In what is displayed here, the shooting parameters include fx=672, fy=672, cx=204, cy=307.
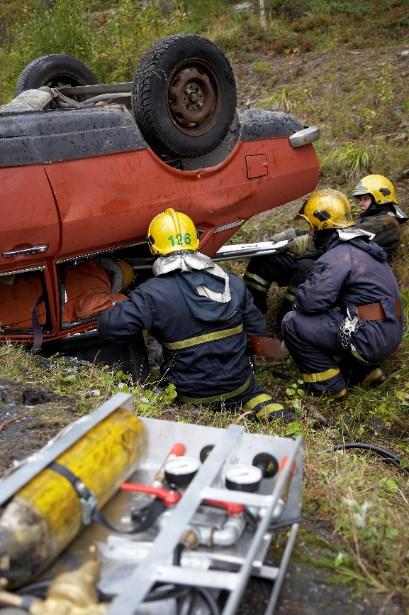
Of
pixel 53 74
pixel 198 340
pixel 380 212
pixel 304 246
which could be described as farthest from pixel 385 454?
pixel 53 74

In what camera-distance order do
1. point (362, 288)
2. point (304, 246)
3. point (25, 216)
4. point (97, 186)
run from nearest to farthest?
point (25, 216)
point (97, 186)
point (362, 288)
point (304, 246)

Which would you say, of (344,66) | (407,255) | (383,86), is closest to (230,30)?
(344,66)

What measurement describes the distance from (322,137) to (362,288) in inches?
157

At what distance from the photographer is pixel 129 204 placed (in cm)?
403

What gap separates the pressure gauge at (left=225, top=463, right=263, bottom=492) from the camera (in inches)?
81.0

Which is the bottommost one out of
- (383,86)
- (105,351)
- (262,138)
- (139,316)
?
(105,351)

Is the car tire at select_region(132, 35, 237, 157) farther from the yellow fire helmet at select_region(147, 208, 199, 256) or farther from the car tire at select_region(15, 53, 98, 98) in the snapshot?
the car tire at select_region(15, 53, 98, 98)

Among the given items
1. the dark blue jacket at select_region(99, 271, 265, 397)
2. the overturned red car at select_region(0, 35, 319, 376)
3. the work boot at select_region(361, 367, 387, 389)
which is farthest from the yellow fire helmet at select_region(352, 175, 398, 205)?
the dark blue jacket at select_region(99, 271, 265, 397)

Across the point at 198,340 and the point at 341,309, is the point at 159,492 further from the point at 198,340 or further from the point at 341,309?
the point at 341,309

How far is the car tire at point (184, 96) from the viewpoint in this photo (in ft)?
13.0

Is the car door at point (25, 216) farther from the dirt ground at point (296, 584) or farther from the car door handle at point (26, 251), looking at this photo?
the dirt ground at point (296, 584)

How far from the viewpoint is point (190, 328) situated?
4.00 metres

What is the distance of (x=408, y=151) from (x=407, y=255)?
1674 millimetres

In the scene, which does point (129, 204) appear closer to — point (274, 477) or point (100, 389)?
point (100, 389)
